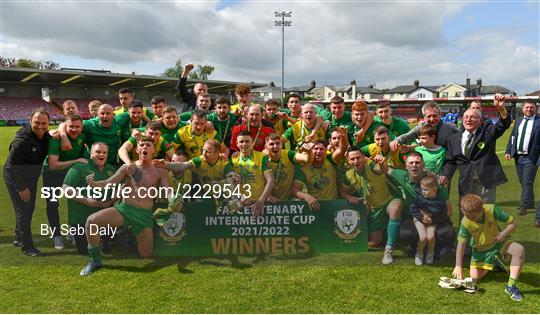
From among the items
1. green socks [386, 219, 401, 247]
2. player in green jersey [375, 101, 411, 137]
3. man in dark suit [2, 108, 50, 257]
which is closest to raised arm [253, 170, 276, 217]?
green socks [386, 219, 401, 247]

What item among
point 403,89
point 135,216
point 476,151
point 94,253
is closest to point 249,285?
point 135,216

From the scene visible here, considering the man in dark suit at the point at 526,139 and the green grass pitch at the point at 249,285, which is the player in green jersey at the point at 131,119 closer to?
the green grass pitch at the point at 249,285

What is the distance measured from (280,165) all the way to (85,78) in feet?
157

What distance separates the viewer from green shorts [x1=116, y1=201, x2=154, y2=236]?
4.80 meters

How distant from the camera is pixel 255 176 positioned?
15.8ft

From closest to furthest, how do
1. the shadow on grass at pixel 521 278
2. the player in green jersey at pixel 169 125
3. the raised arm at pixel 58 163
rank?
the shadow on grass at pixel 521 278 → the raised arm at pixel 58 163 → the player in green jersey at pixel 169 125

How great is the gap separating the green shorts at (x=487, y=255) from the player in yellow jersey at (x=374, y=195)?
823mm

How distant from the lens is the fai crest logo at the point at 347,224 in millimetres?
4879

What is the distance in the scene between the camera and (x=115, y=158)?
5.30m

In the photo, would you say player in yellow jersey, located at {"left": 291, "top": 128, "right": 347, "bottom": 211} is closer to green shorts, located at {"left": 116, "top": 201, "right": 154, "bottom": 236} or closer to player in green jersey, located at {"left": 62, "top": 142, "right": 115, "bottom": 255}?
green shorts, located at {"left": 116, "top": 201, "right": 154, "bottom": 236}

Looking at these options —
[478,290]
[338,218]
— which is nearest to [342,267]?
[338,218]

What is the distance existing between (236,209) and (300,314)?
157 cm

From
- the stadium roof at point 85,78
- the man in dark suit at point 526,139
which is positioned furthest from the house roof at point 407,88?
the man in dark suit at point 526,139

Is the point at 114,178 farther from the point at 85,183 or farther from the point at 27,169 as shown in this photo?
the point at 27,169
